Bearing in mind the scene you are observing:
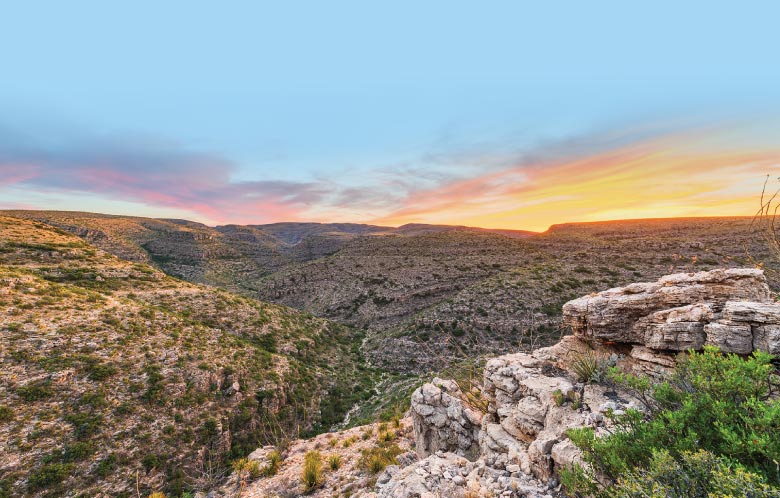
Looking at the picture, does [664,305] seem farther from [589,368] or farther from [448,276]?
[448,276]

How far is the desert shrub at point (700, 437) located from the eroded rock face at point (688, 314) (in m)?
1.62

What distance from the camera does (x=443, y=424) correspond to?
987cm

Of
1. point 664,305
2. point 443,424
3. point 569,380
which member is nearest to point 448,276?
point 443,424

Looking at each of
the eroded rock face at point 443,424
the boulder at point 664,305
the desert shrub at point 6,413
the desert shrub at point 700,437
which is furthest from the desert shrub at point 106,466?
the boulder at point 664,305

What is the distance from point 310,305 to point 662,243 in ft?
211

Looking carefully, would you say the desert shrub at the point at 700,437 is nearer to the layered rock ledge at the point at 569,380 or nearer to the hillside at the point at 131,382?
the layered rock ledge at the point at 569,380

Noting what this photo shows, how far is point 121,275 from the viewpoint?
2722 cm

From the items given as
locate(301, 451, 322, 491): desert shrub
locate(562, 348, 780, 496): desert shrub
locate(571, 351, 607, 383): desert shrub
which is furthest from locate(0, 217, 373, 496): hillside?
locate(571, 351, 607, 383): desert shrub

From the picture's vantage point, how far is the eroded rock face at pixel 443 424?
30.7 ft

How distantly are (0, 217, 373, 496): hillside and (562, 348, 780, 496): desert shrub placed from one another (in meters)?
15.0

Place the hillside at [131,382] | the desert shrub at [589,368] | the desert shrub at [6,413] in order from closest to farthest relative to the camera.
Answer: the desert shrub at [589,368]
the desert shrub at [6,413]
the hillside at [131,382]

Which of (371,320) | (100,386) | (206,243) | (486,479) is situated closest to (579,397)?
(486,479)

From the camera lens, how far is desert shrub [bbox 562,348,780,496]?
3.34 metres

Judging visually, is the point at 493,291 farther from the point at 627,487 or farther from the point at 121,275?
the point at 121,275
